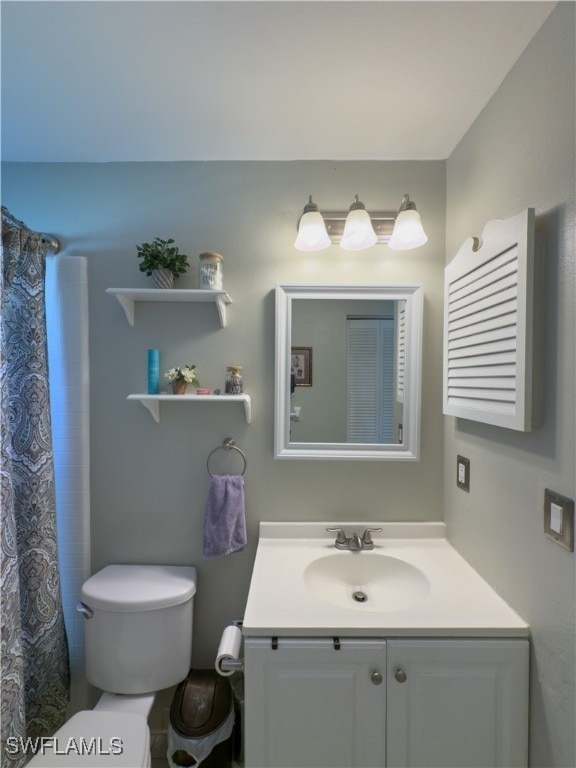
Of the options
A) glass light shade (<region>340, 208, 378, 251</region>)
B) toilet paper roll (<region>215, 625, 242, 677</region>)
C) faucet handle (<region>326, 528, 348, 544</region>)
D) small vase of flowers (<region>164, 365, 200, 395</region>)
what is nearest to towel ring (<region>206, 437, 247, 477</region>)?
small vase of flowers (<region>164, 365, 200, 395</region>)

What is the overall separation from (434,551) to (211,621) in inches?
37.6

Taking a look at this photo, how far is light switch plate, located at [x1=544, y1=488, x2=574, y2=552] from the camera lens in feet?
2.57

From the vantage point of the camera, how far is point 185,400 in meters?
1.38

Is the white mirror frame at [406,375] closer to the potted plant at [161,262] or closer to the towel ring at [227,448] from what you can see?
the towel ring at [227,448]

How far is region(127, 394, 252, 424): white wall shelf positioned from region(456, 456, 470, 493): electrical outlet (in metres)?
0.83

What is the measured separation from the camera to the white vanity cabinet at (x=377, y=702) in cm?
93

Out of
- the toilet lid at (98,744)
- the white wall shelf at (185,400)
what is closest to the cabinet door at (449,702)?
the toilet lid at (98,744)

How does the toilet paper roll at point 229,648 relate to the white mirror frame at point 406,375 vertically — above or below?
below

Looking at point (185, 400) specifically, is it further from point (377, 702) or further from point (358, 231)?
point (377, 702)

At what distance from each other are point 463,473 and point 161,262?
1.40m

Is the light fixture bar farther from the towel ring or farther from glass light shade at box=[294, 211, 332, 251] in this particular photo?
the towel ring

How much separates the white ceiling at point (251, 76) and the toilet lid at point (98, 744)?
2.01 metres

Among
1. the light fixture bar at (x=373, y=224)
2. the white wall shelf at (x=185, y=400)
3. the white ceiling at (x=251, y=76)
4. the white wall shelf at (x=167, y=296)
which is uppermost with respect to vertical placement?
the white ceiling at (x=251, y=76)

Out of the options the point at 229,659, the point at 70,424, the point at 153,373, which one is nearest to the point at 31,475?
the point at 70,424
